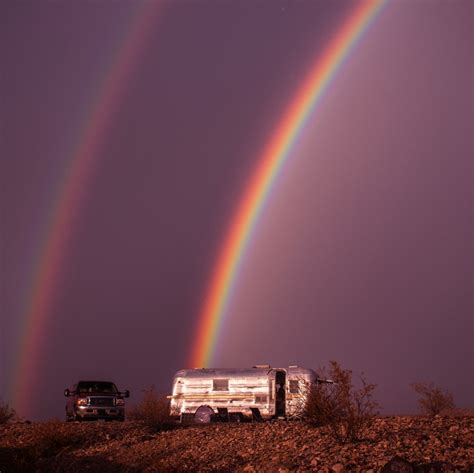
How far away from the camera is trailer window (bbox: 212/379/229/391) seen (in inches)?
1481

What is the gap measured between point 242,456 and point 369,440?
373 cm

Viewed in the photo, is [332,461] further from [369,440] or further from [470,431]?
[470,431]

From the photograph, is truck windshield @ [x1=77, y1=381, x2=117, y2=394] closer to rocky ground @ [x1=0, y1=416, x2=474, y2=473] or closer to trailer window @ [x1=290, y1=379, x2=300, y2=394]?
rocky ground @ [x1=0, y1=416, x2=474, y2=473]

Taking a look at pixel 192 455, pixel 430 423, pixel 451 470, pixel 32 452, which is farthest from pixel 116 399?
pixel 451 470

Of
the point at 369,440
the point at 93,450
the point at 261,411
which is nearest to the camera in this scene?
the point at 369,440

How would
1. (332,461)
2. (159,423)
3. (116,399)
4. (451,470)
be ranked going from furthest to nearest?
(116,399), (159,423), (332,461), (451,470)

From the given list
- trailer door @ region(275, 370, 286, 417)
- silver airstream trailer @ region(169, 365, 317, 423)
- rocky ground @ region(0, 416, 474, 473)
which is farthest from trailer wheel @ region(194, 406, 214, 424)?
rocky ground @ region(0, 416, 474, 473)

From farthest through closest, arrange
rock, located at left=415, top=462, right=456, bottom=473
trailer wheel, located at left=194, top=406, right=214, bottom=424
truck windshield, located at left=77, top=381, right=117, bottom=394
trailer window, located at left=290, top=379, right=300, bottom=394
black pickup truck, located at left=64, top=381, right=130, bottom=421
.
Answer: truck windshield, located at left=77, top=381, right=117, bottom=394, black pickup truck, located at left=64, top=381, right=130, bottom=421, trailer wheel, located at left=194, top=406, right=214, bottom=424, trailer window, located at left=290, top=379, right=300, bottom=394, rock, located at left=415, top=462, right=456, bottom=473

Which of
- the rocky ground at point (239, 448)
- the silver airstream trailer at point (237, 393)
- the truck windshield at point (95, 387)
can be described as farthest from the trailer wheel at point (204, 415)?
the rocky ground at point (239, 448)

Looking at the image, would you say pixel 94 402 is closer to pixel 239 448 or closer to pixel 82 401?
pixel 82 401

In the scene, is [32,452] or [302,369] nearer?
[32,452]

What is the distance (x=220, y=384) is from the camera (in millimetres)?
37750

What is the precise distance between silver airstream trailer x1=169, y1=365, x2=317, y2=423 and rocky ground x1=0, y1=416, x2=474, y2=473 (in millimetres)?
7086

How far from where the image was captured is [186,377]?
38.8m
